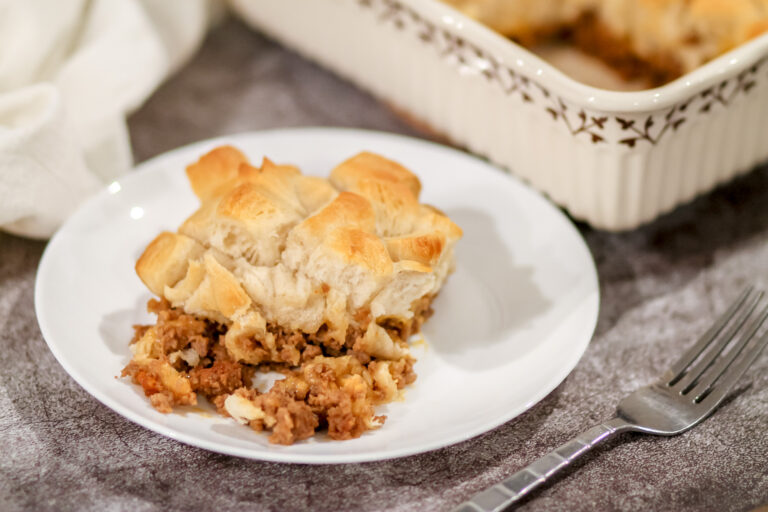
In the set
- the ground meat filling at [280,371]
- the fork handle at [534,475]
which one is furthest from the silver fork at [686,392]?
the ground meat filling at [280,371]

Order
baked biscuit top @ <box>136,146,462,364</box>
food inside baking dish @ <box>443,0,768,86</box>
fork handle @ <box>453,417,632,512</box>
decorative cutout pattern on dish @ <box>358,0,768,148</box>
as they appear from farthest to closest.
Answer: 1. food inside baking dish @ <box>443,0,768,86</box>
2. decorative cutout pattern on dish @ <box>358,0,768,148</box>
3. baked biscuit top @ <box>136,146,462,364</box>
4. fork handle @ <box>453,417,632,512</box>

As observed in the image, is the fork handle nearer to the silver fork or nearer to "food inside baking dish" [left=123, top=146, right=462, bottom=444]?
the silver fork

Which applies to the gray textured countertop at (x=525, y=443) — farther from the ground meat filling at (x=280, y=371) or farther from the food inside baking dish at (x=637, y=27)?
the food inside baking dish at (x=637, y=27)

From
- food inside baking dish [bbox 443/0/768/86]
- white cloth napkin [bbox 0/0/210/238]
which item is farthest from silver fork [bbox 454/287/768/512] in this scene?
white cloth napkin [bbox 0/0/210/238]

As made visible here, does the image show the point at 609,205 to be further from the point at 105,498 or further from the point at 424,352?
the point at 105,498

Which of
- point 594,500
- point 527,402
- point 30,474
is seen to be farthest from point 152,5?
point 594,500

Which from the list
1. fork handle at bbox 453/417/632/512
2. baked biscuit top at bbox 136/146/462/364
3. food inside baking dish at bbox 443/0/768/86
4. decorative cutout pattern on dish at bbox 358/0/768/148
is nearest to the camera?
fork handle at bbox 453/417/632/512
